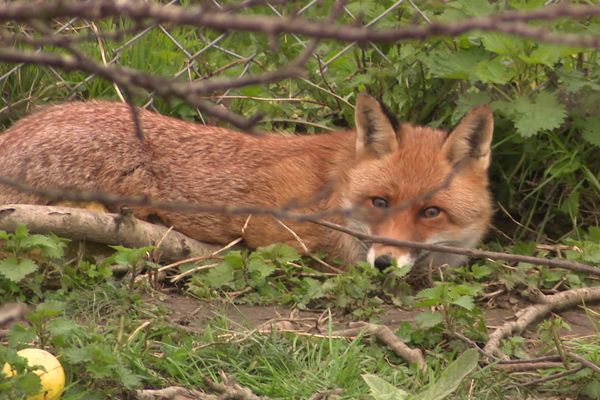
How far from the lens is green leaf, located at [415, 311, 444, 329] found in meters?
3.56

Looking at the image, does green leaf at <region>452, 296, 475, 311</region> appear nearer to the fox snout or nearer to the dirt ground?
the dirt ground

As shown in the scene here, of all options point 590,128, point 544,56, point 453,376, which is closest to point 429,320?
point 453,376

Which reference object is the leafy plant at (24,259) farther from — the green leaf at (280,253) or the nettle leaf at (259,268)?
the green leaf at (280,253)

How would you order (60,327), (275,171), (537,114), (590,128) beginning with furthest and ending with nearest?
(275,171)
(590,128)
(537,114)
(60,327)

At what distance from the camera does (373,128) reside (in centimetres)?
473

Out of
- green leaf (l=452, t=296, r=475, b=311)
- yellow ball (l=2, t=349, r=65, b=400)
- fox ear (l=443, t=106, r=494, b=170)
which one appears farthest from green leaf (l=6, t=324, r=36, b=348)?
fox ear (l=443, t=106, r=494, b=170)

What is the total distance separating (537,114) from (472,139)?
33cm

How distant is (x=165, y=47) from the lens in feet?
19.1

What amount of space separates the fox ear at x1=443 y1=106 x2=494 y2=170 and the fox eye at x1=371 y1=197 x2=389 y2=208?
Result: 39cm

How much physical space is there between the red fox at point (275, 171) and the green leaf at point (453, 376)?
112 cm

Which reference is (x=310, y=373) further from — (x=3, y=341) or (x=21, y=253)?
(x=21, y=253)

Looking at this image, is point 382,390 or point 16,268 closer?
point 382,390

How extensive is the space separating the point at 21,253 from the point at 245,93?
2065 millimetres

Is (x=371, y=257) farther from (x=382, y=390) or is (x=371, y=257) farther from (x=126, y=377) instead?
(x=126, y=377)
